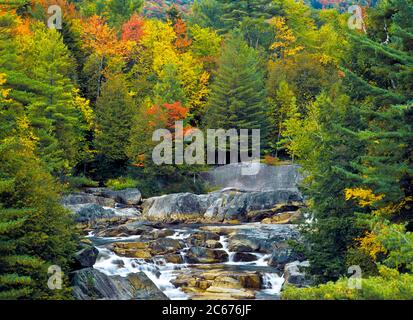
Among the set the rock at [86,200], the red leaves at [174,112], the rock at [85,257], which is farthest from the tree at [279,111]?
the rock at [85,257]

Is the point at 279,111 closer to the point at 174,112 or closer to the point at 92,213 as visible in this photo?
the point at 174,112

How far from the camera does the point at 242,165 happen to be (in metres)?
44.5

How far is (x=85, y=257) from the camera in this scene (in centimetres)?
2277

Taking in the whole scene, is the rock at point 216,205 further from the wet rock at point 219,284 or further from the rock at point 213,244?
the wet rock at point 219,284

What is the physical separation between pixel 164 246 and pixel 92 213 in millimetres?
10016

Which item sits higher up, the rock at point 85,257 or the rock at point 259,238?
the rock at point 85,257

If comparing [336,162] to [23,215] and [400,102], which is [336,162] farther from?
[23,215]

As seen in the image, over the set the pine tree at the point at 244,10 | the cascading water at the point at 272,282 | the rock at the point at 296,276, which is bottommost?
the cascading water at the point at 272,282

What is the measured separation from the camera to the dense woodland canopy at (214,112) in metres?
16.5

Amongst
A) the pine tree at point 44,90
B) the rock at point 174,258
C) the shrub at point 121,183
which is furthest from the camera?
the shrub at point 121,183

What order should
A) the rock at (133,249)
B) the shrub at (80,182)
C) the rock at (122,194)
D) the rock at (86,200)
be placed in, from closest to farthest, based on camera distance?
the rock at (133,249), the rock at (86,200), the shrub at (80,182), the rock at (122,194)

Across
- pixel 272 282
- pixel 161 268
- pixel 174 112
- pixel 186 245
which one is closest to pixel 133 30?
pixel 174 112

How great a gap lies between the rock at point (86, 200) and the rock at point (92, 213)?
175 cm
